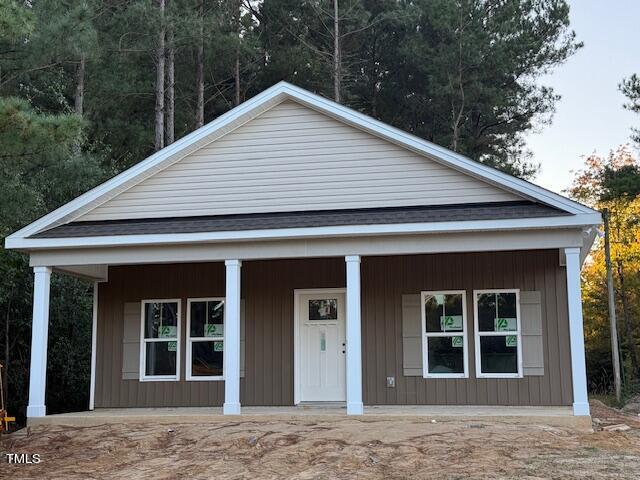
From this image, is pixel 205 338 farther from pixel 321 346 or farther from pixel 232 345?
pixel 232 345

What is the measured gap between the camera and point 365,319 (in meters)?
13.3

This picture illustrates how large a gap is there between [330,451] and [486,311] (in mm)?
4797

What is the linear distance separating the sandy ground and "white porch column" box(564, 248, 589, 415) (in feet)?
1.52

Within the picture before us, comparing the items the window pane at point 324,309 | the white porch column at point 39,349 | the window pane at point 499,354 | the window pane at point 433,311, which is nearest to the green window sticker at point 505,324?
the window pane at point 499,354

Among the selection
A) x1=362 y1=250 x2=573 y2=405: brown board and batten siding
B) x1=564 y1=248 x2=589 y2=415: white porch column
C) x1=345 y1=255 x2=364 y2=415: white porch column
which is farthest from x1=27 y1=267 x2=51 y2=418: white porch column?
x1=564 y1=248 x2=589 y2=415: white porch column

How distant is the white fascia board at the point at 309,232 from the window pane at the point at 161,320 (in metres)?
2.14

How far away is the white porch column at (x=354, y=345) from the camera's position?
36.7 feet

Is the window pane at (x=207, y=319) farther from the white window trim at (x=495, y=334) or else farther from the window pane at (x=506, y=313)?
the window pane at (x=506, y=313)

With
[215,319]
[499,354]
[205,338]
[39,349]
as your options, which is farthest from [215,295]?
[499,354]

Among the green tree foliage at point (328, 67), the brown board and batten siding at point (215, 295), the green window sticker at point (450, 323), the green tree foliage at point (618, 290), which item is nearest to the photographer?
the green window sticker at point (450, 323)

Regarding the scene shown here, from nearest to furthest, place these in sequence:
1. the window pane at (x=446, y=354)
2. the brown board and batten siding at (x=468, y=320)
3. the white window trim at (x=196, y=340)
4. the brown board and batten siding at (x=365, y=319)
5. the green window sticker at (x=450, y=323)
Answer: the brown board and batten siding at (x=468, y=320), the brown board and batten siding at (x=365, y=319), the window pane at (x=446, y=354), the green window sticker at (x=450, y=323), the white window trim at (x=196, y=340)

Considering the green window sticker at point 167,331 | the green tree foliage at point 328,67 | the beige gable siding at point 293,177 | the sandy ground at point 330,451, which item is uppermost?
the green tree foliage at point 328,67

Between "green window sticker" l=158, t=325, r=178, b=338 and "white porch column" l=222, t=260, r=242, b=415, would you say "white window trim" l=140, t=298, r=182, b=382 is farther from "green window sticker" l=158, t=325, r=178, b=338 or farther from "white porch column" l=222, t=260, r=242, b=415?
"white porch column" l=222, t=260, r=242, b=415

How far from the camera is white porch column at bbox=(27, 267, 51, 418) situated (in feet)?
39.6
